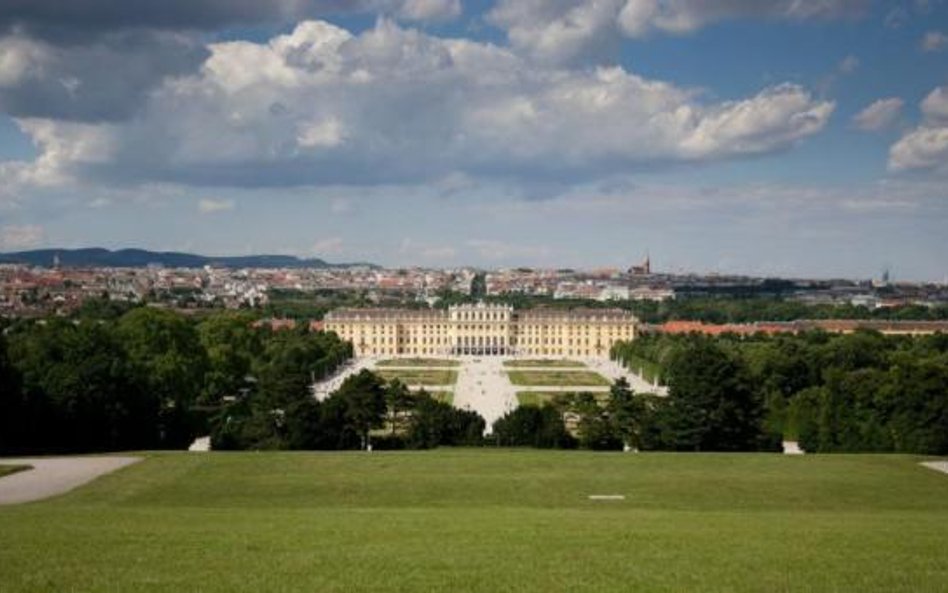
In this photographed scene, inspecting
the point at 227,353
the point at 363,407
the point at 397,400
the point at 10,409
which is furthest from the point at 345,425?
the point at 227,353

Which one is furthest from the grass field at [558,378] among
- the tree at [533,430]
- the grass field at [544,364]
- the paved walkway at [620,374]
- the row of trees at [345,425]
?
the row of trees at [345,425]

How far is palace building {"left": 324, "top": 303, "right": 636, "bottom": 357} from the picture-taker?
9606 centimetres

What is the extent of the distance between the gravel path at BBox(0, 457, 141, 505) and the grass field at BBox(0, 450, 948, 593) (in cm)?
54

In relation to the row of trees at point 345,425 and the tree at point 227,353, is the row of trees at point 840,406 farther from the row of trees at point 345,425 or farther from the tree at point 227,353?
the tree at point 227,353

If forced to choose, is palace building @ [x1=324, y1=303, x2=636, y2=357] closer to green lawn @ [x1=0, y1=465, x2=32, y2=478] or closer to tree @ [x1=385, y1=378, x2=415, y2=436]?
tree @ [x1=385, y1=378, x2=415, y2=436]

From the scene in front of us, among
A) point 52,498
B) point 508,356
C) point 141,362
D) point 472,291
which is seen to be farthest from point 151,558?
point 472,291

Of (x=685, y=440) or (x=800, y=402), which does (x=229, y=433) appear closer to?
(x=685, y=440)

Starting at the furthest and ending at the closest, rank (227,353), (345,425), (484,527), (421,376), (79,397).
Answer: (421,376) < (227,353) < (345,425) < (79,397) < (484,527)

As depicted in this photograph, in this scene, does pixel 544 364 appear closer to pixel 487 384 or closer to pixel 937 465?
pixel 487 384

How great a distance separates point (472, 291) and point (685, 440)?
15022cm

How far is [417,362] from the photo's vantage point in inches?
3238

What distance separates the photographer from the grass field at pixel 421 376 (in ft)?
203

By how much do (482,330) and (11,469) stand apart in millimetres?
80104

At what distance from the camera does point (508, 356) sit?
94312mm
